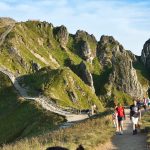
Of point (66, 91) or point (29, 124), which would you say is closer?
point (29, 124)

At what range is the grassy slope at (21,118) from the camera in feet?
264

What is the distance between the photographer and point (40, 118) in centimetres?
8650

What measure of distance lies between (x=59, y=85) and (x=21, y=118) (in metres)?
50.1

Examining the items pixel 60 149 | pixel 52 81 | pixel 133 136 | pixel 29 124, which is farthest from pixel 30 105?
pixel 60 149

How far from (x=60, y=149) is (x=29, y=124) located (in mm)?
74774

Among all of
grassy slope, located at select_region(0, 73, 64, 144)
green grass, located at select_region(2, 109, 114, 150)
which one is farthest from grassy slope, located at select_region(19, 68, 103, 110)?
green grass, located at select_region(2, 109, 114, 150)

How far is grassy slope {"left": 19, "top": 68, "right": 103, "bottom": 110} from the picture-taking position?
134 meters

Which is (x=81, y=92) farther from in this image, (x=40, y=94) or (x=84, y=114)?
(x=84, y=114)

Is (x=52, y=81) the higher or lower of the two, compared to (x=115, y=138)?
higher

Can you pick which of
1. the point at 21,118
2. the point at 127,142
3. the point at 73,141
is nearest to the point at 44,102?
the point at 21,118

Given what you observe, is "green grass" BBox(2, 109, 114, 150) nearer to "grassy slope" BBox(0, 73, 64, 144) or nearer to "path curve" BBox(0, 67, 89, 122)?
"grassy slope" BBox(0, 73, 64, 144)

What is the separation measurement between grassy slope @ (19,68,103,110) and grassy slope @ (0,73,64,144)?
10020 millimetres

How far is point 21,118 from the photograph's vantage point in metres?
97.6

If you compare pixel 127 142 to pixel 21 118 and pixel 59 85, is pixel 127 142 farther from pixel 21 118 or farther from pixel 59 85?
pixel 59 85
